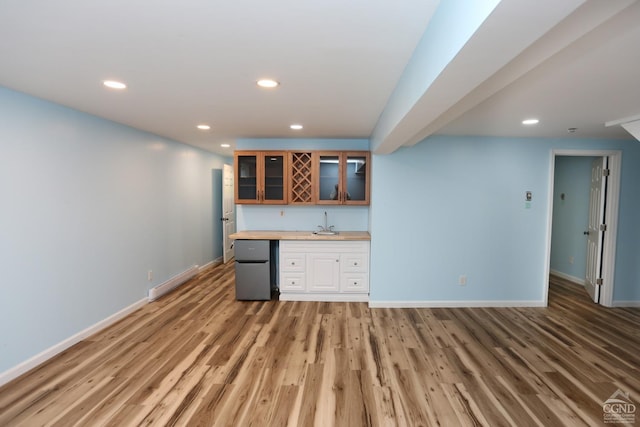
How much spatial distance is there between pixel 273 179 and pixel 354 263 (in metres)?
1.69

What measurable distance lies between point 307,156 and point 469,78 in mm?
3073

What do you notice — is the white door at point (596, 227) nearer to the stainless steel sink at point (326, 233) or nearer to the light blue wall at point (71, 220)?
the stainless steel sink at point (326, 233)

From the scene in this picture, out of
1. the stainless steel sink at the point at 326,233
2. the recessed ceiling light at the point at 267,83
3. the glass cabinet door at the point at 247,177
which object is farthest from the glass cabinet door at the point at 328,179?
the recessed ceiling light at the point at 267,83

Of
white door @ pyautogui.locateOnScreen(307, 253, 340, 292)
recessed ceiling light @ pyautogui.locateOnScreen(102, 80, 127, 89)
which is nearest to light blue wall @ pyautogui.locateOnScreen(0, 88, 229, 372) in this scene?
recessed ceiling light @ pyautogui.locateOnScreen(102, 80, 127, 89)

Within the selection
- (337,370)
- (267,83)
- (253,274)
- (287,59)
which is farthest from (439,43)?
(253,274)

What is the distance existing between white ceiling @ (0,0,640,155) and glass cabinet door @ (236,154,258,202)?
1.25 meters

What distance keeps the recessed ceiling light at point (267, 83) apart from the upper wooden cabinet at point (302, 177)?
201cm

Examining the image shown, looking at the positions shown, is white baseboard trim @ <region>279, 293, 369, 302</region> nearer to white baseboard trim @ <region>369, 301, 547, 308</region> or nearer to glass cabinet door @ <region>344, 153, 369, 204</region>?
white baseboard trim @ <region>369, 301, 547, 308</region>

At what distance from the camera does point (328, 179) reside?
14.0ft

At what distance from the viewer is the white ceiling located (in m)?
1.32

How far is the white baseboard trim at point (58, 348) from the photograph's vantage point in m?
2.29

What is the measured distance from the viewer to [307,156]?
14.0ft

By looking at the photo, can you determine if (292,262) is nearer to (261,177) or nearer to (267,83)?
(261,177)

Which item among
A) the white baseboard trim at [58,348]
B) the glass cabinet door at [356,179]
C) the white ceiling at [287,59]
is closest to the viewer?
the white ceiling at [287,59]
